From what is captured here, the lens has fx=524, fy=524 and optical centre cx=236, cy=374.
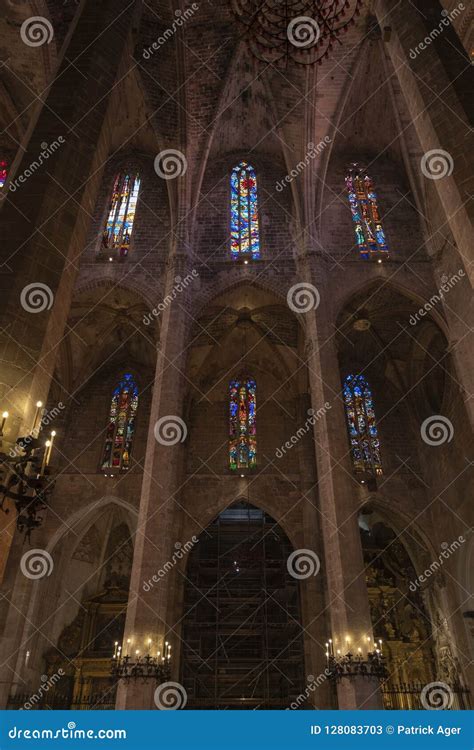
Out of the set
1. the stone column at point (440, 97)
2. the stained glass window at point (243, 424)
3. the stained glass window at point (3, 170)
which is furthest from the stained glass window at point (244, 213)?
the stained glass window at point (3, 170)

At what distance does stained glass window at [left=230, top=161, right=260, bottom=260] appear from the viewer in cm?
1830

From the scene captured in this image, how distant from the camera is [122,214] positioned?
1902cm

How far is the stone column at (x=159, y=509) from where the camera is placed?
11047 millimetres

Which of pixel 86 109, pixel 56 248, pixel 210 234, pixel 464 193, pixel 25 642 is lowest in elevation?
pixel 25 642

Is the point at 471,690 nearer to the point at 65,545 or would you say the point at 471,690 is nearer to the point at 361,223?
the point at 65,545

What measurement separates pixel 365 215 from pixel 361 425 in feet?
25.6

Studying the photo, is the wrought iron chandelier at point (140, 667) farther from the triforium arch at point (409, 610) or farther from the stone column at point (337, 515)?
the triforium arch at point (409, 610)

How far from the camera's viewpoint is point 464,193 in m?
8.30

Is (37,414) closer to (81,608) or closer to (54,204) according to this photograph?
(54,204)

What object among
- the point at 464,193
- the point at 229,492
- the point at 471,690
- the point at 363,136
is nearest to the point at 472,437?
the point at 471,690

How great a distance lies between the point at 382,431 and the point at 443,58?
13.2m

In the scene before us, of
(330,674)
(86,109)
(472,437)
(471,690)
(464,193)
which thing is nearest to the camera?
(464,193)

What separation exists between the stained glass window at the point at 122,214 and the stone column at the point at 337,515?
718 centimetres

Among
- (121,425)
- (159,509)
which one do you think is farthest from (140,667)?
(121,425)
